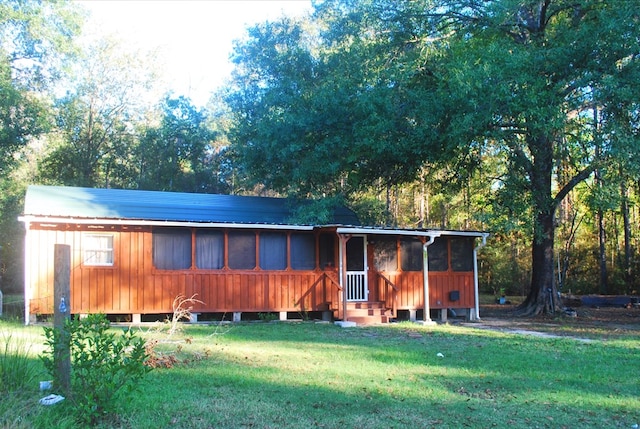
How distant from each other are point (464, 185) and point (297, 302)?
772cm

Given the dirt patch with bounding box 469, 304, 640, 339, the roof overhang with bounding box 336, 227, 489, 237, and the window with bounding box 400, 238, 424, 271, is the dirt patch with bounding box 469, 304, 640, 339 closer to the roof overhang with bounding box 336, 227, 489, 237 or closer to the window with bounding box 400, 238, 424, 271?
the window with bounding box 400, 238, 424, 271

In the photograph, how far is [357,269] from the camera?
1814 centimetres

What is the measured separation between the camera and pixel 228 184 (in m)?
35.0

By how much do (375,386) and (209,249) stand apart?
9.53m

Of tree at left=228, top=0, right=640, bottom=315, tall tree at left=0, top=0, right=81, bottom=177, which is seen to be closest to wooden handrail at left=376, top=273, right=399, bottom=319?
tree at left=228, top=0, right=640, bottom=315

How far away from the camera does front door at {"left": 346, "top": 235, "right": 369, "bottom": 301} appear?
17.9 meters

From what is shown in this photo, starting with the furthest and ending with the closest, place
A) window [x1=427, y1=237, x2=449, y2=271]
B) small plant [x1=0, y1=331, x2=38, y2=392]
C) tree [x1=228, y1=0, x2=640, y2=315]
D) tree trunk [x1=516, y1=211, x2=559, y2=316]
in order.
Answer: tree trunk [x1=516, y1=211, x2=559, y2=316] < window [x1=427, y1=237, x2=449, y2=271] < tree [x1=228, y1=0, x2=640, y2=315] < small plant [x1=0, y1=331, x2=38, y2=392]

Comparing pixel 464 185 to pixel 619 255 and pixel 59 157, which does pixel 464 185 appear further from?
pixel 59 157

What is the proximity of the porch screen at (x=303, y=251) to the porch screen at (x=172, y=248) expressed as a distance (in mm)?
2992

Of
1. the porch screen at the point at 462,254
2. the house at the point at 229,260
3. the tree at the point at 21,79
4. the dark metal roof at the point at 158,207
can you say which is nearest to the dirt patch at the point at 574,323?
the house at the point at 229,260

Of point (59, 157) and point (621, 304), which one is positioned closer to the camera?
point (621, 304)

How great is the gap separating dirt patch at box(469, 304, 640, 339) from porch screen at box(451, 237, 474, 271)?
5.80 feet

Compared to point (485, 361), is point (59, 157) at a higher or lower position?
higher

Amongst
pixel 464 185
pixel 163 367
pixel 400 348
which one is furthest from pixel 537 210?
pixel 163 367
